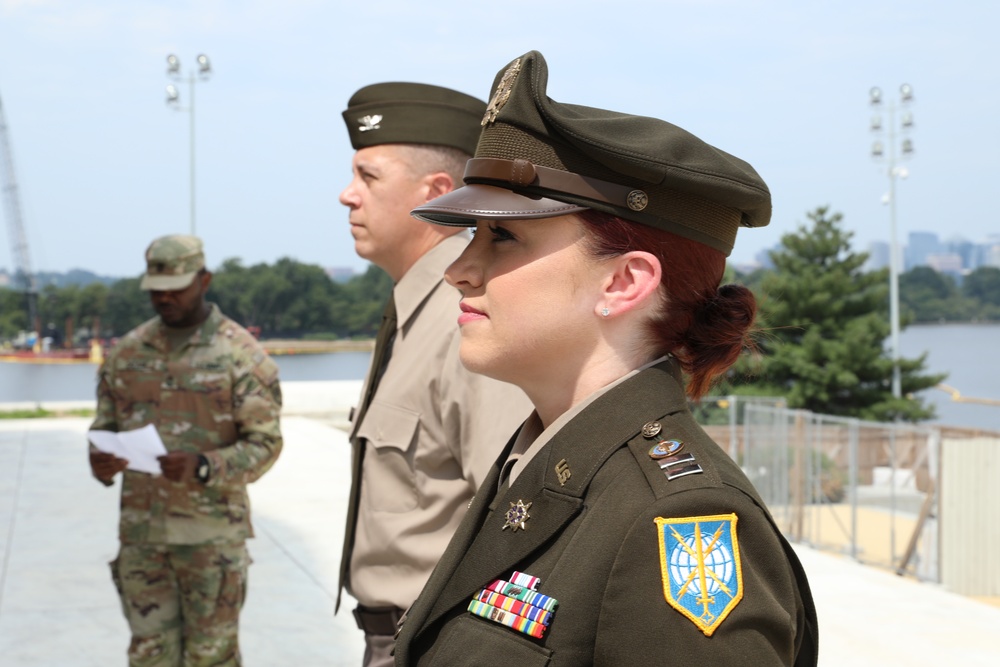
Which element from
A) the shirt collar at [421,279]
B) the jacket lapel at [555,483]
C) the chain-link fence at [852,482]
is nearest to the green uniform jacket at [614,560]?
the jacket lapel at [555,483]

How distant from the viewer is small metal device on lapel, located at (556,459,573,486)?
1.40 m

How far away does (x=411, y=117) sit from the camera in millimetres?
2963

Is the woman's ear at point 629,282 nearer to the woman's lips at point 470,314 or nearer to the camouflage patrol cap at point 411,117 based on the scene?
the woman's lips at point 470,314

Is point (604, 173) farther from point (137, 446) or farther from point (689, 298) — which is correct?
point (137, 446)

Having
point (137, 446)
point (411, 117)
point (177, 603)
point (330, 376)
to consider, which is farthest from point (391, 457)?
point (330, 376)

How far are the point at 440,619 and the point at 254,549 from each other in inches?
267

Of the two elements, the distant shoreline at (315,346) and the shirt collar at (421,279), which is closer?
the shirt collar at (421,279)

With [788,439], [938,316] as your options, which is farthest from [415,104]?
[938,316]

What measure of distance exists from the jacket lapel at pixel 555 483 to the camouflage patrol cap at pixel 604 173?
0.72 feet

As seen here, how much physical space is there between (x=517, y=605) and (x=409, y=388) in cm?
134

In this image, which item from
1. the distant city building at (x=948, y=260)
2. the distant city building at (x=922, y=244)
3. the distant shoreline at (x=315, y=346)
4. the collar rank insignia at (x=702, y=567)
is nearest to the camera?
the collar rank insignia at (x=702, y=567)

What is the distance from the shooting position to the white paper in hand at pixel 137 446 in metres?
3.92

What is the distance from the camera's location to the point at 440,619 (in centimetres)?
148

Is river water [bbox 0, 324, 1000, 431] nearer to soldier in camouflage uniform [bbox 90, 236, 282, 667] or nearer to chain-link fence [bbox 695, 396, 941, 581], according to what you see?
soldier in camouflage uniform [bbox 90, 236, 282, 667]
